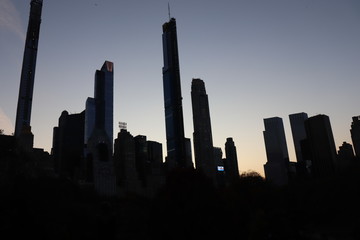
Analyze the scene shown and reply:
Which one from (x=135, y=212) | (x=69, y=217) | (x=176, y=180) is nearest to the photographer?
(x=176, y=180)

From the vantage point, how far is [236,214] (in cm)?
5859

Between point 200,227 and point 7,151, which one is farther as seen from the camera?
point 7,151

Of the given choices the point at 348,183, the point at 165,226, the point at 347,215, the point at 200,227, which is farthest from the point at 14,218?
the point at 348,183

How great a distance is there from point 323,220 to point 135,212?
48.5 m

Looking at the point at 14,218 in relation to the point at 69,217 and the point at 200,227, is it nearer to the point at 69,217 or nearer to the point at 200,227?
the point at 200,227

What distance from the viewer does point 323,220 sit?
79375 mm

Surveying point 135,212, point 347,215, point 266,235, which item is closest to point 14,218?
point 266,235

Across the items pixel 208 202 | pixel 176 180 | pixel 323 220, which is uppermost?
pixel 176 180

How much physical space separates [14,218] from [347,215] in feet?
236

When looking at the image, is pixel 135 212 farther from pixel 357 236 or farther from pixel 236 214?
pixel 357 236

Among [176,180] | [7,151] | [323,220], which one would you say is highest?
[7,151]

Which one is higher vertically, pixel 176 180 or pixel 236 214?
pixel 176 180

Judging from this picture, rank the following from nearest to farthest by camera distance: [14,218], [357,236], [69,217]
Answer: [14,218]
[357,236]
[69,217]

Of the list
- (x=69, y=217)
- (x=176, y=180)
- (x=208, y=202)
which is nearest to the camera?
(x=208, y=202)
